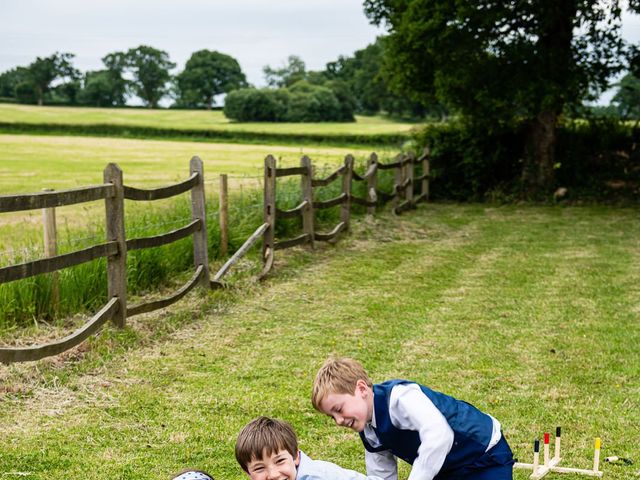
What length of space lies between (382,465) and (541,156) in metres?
18.9

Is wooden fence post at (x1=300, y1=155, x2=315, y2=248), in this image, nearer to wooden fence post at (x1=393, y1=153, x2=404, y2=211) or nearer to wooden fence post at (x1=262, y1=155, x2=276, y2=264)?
wooden fence post at (x1=262, y1=155, x2=276, y2=264)

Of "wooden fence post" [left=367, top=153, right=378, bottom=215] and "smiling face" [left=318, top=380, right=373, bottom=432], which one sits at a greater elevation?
"smiling face" [left=318, top=380, right=373, bottom=432]

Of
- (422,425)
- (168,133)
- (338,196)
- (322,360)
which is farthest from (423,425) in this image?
(168,133)

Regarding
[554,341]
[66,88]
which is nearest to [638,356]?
[554,341]

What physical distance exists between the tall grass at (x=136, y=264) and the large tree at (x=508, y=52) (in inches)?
278

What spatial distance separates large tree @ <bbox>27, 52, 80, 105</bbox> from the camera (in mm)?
88188

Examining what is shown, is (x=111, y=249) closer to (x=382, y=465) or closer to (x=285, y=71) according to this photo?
(x=382, y=465)

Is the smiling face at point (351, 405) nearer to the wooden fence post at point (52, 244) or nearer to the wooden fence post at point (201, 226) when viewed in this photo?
the wooden fence post at point (52, 244)

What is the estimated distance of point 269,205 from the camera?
11492mm

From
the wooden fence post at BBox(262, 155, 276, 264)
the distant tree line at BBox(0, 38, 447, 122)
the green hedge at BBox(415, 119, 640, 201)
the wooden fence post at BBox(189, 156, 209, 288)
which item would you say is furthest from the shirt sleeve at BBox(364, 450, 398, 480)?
the distant tree line at BBox(0, 38, 447, 122)

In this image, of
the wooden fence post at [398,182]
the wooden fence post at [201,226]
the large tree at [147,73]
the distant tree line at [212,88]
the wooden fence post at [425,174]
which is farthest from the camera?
the large tree at [147,73]

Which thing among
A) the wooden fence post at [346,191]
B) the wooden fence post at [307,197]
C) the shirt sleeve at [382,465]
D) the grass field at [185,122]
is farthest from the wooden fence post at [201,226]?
the grass field at [185,122]

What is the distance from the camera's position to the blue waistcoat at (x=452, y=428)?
139 inches

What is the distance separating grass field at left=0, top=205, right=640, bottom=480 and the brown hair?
5.63ft
